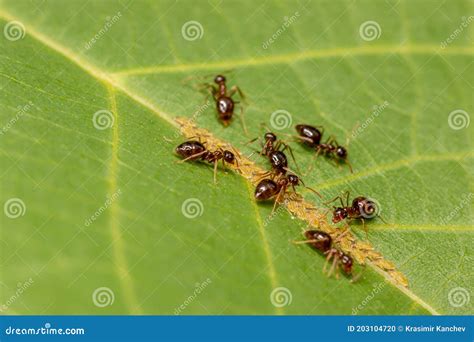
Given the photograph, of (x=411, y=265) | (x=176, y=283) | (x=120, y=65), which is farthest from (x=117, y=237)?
(x=411, y=265)

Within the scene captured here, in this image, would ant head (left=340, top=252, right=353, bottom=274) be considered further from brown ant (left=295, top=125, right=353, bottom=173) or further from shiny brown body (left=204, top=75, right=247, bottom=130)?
shiny brown body (left=204, top=75, right=247, bottom=130)

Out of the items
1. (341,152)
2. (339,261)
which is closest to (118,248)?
(339,261)

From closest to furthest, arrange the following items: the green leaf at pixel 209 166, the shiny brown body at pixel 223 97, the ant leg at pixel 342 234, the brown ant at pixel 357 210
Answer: the green leaf at pixel 209 166 → the brown ant at pixel 357 210 → the ant leg at pixel 342 234 → the shiny brown body at pixel 223 97

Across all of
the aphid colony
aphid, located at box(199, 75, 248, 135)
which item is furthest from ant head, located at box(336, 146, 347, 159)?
aphid, located at box(199, 75, 248, 135)

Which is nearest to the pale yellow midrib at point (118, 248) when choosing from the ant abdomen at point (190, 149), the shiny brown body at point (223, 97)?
the ant abdomen at point (190, 149)

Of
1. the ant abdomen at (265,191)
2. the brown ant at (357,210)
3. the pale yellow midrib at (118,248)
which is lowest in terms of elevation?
the pale yellow midrib at (118,248)

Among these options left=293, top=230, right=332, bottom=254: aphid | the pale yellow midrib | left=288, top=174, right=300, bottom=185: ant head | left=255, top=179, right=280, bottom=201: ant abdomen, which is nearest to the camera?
the pale yellow midrib

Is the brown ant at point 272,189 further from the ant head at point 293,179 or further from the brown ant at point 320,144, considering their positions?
the brown ant at point 320,144

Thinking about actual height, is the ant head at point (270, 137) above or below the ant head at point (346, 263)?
above

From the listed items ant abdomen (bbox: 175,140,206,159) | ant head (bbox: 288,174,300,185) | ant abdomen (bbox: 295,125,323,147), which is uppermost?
ant abdomen (bbox: 295,125,323,147)
